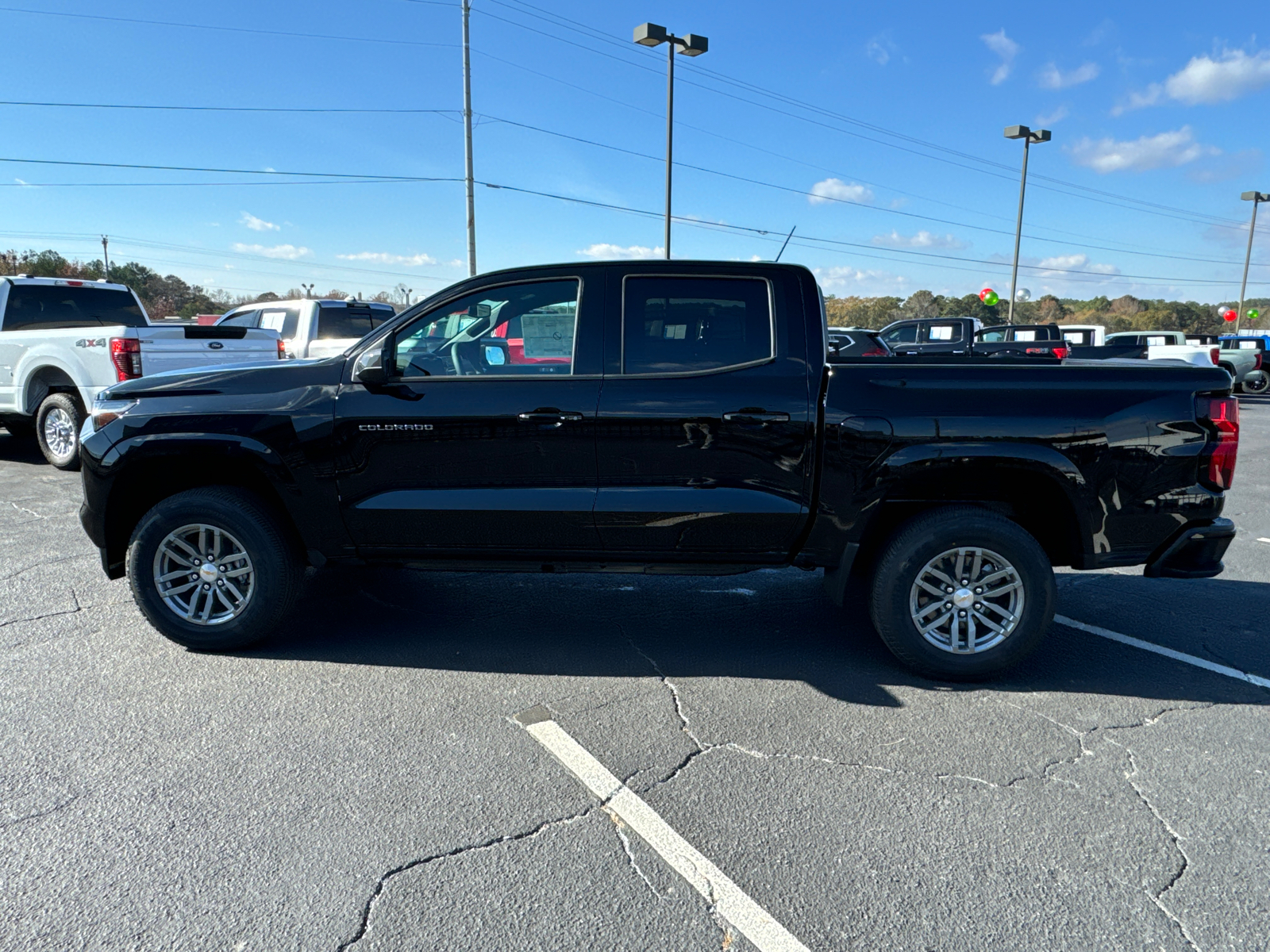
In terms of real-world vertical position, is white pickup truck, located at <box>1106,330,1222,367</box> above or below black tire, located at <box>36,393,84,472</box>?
above

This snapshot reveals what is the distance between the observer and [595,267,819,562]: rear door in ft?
12.9

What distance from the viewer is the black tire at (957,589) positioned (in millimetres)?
3865

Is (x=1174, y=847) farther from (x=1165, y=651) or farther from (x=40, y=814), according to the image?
(x=40, y=814)

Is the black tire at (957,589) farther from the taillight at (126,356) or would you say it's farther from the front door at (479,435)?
the taillight at (126,356)

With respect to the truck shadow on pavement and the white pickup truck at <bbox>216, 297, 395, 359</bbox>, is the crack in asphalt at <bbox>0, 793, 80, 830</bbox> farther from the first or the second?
the white pickup truck at <bbox>216, 297, 395, 359</bbox>

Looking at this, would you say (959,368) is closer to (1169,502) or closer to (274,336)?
(1169,502)

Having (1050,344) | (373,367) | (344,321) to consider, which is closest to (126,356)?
(344,321)

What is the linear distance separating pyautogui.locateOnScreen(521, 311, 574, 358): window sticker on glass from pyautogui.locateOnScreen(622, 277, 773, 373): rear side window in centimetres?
28

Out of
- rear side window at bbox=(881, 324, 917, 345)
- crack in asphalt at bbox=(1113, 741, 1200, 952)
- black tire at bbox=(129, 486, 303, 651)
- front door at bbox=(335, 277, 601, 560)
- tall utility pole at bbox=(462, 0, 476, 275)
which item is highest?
tall utility pole at bbox=(462, 0, 476, 275)

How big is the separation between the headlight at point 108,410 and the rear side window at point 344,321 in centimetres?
661

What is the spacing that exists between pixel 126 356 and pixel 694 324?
6656 mm

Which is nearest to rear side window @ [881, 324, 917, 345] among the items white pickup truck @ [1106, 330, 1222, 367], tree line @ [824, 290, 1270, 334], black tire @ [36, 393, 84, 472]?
white pickup truck @ [1106, 330, 1222, 367]

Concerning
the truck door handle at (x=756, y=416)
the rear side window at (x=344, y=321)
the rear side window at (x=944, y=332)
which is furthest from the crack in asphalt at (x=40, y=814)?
the rear side window at (x=944, y=332)

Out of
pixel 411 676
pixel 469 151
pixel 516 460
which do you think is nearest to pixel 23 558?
pixel 411 676
